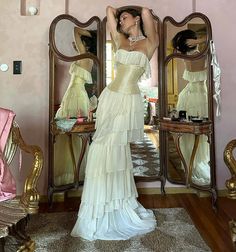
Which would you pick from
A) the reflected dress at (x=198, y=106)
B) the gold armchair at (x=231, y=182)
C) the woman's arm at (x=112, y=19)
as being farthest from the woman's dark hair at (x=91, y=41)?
the gold armchair at (x=231, y=182)

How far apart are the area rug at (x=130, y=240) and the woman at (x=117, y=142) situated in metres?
0.07

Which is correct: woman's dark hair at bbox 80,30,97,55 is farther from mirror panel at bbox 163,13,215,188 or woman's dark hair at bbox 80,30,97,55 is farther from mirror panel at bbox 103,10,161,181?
mirror panel at bbox 163,13,215,188

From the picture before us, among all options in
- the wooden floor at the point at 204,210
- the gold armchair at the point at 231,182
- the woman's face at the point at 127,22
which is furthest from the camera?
the woman's face at the point at 127,22

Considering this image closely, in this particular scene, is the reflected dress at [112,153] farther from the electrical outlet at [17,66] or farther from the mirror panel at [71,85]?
the electrical outlet at [17,66]

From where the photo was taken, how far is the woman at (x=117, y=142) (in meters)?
1.98

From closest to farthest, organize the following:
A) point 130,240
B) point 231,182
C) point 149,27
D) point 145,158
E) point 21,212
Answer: point 21,212
point 231,182
point 130,240
point 149,27
point 145,158

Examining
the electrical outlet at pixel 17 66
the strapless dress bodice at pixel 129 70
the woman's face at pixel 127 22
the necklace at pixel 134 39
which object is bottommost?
the strapless dress bodice at pixel 129 70

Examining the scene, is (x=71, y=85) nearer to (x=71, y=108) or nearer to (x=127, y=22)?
(x=71, y=108)

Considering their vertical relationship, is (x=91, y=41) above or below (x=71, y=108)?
above

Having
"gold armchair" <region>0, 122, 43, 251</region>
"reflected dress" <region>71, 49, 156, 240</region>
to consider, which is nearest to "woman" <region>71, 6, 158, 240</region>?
"reflected dress" <region>71, 49, 156, 240</region>

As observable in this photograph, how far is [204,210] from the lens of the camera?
2471mm

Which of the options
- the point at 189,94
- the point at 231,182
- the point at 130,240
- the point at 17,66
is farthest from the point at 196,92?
the point at 17,66

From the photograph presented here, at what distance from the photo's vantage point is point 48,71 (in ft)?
8.85

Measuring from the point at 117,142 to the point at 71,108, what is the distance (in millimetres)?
822
